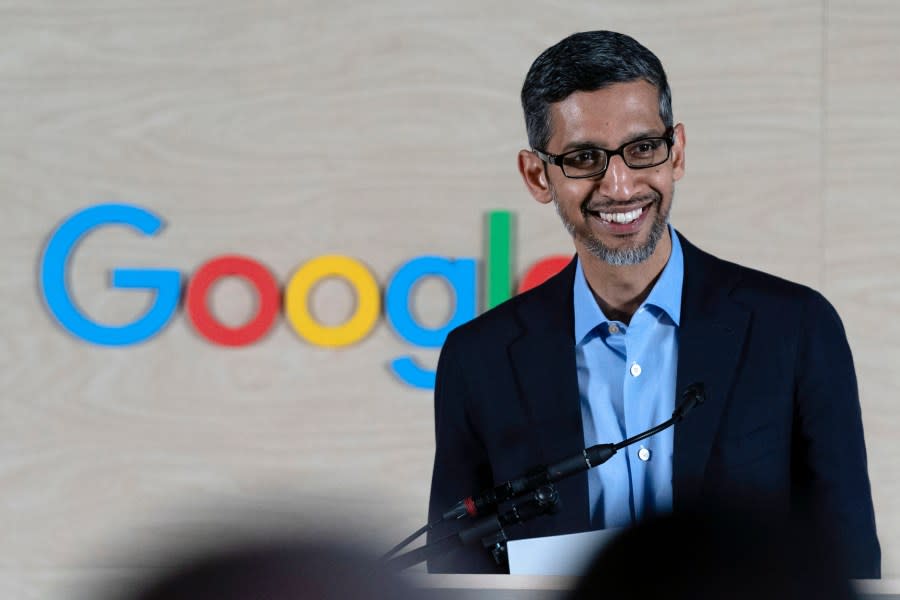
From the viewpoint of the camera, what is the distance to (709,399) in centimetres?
158

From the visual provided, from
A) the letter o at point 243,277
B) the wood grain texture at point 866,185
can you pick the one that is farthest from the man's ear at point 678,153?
the letter o at point 243,277

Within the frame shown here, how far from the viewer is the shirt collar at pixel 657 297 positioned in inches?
65.8

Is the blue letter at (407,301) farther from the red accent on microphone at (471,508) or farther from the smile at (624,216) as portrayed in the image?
the red accent on microphone at (471,508)

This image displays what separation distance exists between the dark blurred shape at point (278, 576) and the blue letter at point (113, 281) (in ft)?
11.4

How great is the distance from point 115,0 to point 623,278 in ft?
A: 8.77

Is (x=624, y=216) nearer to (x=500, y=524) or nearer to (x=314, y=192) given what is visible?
(x=500, y=524)

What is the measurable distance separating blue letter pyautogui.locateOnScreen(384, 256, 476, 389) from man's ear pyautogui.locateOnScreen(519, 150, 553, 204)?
1.88 meters

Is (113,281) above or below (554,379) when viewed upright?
above

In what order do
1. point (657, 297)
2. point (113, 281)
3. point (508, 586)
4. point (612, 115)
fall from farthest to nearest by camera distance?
1. point (113, 281)
2. point (657, 297)
3. point (612, 115)
4. point (508, 586)

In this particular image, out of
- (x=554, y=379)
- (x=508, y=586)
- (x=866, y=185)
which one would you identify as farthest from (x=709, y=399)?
(x=866, y=185)

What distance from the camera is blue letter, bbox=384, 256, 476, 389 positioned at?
370 cm

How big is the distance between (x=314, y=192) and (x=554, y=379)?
221 cm

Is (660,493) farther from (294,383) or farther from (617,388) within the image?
(294,383)

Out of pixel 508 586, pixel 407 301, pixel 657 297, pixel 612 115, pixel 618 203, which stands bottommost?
pixel 508 586
